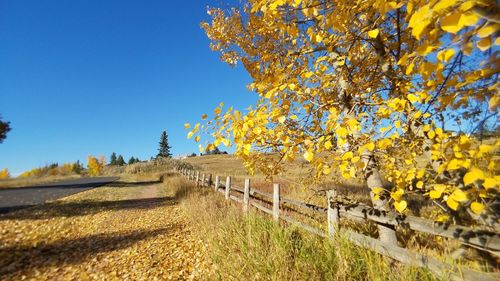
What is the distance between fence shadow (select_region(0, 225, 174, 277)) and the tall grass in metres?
3.29

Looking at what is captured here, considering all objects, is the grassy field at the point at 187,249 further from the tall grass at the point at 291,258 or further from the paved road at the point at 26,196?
the paved road at the point at 26,196

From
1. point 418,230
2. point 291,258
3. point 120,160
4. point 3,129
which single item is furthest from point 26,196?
point 120,160

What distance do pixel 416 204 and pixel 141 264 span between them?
7.92m

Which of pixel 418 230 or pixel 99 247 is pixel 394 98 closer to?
pixel 418 230

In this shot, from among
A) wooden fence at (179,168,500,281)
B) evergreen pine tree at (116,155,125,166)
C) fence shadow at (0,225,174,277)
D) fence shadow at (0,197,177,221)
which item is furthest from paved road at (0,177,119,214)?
evergreen pine tree at (116,155,125,166)

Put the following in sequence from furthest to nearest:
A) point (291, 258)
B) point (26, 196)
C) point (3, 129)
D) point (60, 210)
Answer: point (3, 129) → point (26, 196) → point (60, 210) → point (291, 258)

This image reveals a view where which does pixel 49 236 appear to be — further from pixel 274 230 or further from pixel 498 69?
pixel 498 69

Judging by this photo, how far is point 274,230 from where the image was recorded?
4.93m

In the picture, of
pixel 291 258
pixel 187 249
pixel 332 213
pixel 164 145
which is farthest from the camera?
pixel 164 145

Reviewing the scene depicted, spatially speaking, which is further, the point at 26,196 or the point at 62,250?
the point at 26,196

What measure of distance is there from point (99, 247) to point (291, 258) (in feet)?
18.2

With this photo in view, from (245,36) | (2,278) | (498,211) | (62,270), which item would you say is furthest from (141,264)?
(498,211)

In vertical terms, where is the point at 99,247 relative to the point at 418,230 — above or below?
below

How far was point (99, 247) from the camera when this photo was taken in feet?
23.6
